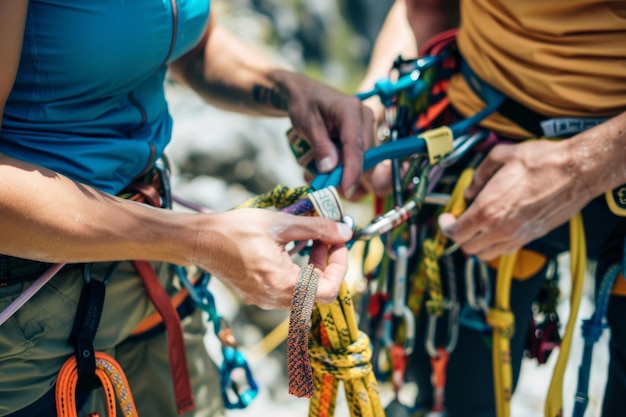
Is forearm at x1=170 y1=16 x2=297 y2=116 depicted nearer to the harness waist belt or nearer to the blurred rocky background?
the harness waist belt

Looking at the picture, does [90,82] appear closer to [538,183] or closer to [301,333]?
[301,333]

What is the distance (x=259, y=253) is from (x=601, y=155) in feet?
2.22

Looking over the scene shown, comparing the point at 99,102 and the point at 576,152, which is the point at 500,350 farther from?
the point at 99,102

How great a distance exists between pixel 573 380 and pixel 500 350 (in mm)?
1637

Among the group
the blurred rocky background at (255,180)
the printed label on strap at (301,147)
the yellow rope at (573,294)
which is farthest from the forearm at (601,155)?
the blurred rocky background at (255,180)

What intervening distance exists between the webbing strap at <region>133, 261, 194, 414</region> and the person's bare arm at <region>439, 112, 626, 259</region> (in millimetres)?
618

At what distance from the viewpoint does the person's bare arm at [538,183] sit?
1.33 meters

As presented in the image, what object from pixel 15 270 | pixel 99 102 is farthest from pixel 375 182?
pixel 15 270

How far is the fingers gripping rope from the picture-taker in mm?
1136

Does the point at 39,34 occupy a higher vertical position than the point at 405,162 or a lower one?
higher

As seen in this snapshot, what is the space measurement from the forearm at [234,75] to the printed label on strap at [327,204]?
392mm

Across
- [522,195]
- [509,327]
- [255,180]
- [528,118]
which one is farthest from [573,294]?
[255,180]

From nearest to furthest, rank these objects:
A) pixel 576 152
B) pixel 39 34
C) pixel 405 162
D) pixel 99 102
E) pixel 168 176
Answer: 1. pixel 39 34
2. pixel 99 102
3. pixel 576 152
4. pixel 168 176
5. pixel 405 162

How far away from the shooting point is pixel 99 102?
48.3 inches
